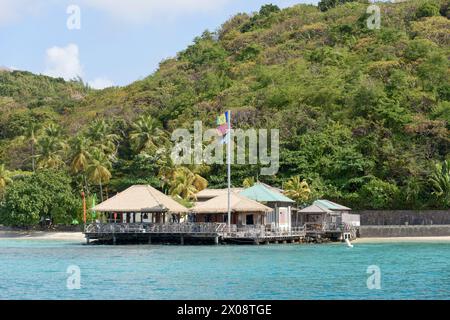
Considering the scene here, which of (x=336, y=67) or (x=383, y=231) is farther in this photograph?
(x=336, y=67)

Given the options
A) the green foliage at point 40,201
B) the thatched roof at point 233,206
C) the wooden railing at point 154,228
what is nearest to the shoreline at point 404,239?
the thatched roof at point 233,206

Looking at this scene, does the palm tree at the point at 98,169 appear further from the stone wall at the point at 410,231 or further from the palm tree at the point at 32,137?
the stone wall at the point at 410,231

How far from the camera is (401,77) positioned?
77750mm

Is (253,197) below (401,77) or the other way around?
below

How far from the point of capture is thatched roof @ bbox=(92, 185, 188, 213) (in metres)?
51.2

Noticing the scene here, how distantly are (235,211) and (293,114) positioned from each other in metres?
28.4

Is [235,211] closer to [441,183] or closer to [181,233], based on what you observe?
[181,233]

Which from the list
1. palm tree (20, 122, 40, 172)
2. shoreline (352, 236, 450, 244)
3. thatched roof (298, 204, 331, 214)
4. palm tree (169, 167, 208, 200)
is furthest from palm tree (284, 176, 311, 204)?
palm tree (20, 122, 40, 172)

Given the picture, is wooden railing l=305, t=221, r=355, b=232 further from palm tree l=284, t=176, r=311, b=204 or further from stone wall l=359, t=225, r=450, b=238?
palm tree l=284, t=176, r=311, b=204

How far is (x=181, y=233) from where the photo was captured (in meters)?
48.9

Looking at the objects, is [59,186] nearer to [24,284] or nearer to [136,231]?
[136,231]

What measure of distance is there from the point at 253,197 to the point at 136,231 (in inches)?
367
